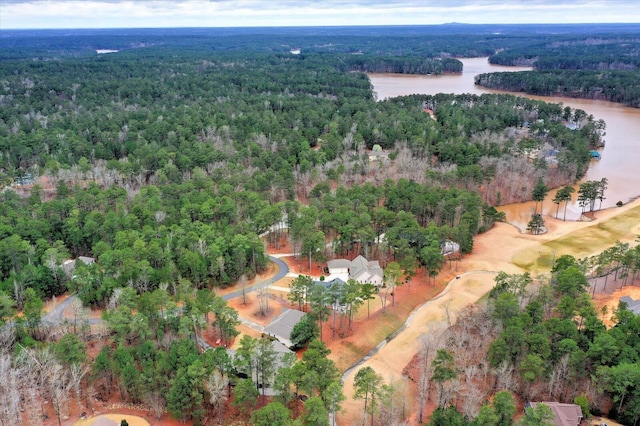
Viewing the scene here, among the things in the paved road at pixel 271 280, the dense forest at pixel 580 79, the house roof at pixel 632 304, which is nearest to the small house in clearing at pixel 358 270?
the paved road at pixel 271 280

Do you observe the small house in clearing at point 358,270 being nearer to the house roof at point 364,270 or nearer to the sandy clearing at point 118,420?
the house roof at point 364,270

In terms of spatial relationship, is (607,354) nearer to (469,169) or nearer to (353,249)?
(353,249)

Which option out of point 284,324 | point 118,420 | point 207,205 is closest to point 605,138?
point 207,205

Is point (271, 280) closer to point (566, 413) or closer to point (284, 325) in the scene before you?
point (284, 325)

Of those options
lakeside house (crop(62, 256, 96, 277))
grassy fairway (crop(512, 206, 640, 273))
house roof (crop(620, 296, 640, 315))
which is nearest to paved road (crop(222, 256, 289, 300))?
lakeside house (crop(62, 256, 96, 277))

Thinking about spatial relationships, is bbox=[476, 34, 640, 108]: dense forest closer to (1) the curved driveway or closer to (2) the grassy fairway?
(2) the grassy fairway

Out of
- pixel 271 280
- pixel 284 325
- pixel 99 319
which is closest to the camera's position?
pixel 284 325

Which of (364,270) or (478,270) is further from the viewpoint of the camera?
(478,270)

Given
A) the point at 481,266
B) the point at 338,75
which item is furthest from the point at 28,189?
the point at 338,75
